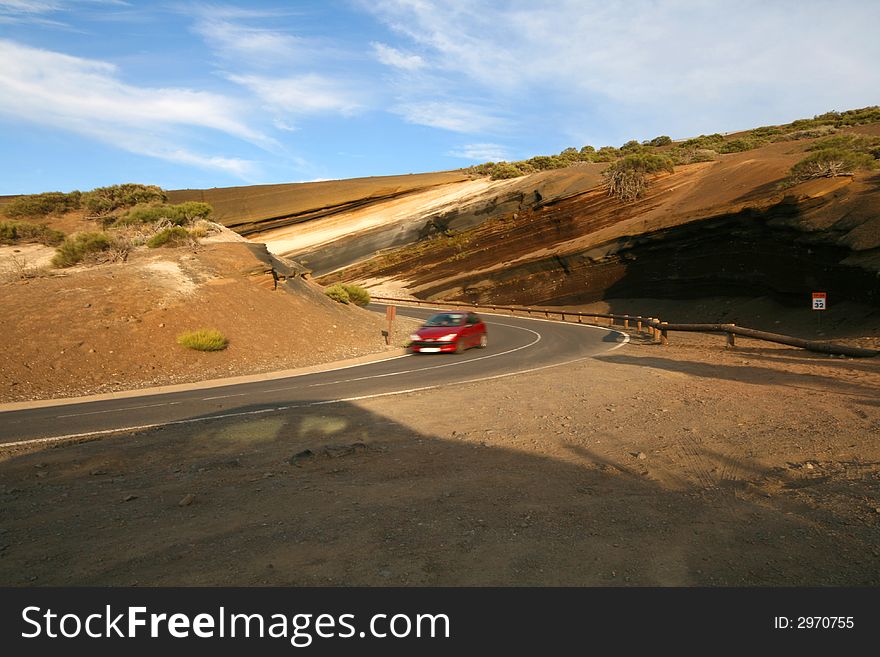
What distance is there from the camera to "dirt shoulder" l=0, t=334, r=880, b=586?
3.85 meters

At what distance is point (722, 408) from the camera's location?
8.98 meters

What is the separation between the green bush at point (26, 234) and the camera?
31.7 metres

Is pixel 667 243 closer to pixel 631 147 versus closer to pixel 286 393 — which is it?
pixel 286 393

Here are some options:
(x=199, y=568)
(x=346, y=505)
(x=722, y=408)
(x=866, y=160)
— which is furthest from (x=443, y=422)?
(x=866, y=160)

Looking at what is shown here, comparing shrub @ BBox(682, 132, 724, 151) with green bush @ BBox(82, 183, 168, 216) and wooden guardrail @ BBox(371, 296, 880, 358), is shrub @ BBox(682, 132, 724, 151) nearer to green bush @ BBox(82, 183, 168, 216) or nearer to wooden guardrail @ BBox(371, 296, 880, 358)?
wooden guardrail @ BBox(371, 296, 880, 358)

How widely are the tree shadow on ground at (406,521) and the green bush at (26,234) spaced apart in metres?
31.5

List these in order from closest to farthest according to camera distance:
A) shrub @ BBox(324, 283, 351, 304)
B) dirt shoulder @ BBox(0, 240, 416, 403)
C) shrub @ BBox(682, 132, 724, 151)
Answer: dirt shoulder @ BBox(0, 240, 416, 403) → shrub @ BBox(324, 283, 351, 304) → shrub @ BBox(682, 132, 724, 151)

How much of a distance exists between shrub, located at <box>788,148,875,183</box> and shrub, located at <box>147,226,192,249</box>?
33.2m

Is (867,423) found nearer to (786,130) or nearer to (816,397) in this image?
(816,397)

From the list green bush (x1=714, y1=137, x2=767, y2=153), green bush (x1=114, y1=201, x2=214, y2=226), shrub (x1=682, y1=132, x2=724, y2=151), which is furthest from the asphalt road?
shrub (x1=682, y1=132, x2=724, y2=151)

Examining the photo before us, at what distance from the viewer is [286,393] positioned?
12.4m

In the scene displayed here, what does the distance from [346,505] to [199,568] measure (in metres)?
1.56

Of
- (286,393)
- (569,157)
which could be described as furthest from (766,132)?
(286,393)

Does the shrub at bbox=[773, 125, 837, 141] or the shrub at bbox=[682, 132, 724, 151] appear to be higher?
the shrub at bbox=[682, 132, 724, 151]
